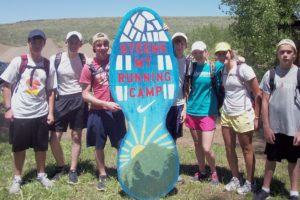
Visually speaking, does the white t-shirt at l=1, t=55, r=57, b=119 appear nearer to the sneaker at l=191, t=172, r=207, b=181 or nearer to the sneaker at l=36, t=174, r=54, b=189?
the sneaker at l=36, t=174, r=54, b=189

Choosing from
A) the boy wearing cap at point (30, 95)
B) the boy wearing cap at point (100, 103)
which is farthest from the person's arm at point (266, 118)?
the boy wearing cap at point (30, 95)

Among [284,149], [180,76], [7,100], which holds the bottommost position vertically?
[284,149]

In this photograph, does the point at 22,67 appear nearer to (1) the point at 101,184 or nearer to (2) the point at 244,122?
(1) the point at 101,184

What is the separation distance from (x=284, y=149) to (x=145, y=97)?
1.59 metres

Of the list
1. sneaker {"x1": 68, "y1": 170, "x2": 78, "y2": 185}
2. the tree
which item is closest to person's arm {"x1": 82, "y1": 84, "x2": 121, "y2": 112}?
sneaker {"x1": 68, "y1": 170, "x2": 78, "y2": 185}

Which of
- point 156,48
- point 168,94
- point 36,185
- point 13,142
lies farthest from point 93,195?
point 156,48

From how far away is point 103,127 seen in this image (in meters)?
4.49

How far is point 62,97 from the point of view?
15.5 feet

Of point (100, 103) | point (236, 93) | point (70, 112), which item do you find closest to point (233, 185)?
point (236, 93)

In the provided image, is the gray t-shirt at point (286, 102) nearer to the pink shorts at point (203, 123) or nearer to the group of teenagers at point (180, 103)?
the group of teenagers at point (180, 103)

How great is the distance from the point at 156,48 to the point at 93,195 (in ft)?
6.15

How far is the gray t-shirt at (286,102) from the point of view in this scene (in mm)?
3846

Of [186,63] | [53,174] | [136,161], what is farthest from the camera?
[53,174]

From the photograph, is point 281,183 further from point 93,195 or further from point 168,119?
point 93,195
